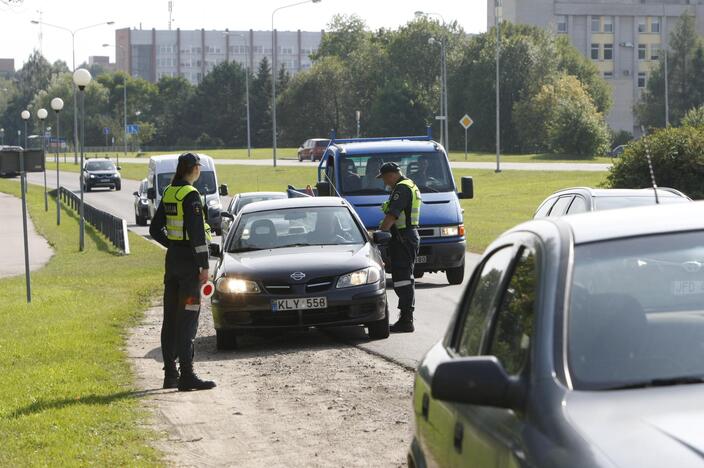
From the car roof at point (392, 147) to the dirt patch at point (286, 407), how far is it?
707 centimetres

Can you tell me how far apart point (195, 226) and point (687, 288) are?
6953mm

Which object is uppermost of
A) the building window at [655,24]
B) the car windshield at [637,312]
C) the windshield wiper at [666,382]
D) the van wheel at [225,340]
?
the building window at [655,24]

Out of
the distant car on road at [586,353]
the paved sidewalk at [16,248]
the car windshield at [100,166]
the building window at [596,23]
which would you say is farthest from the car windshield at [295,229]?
the building window at [596,23]

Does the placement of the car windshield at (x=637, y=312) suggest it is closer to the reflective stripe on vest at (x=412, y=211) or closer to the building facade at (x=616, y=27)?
the reflective stripe on vest at (x=412, y=211)

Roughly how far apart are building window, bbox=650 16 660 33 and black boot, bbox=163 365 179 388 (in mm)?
140711

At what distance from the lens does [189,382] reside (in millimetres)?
11227

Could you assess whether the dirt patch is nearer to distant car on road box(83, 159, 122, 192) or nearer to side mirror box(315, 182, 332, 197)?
side mirror box(315, 182, 332, 197)

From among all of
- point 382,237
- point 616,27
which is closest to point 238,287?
point 382,237

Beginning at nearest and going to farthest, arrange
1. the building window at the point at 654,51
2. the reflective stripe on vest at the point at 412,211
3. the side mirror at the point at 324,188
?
→ the reflective stripe on vest at the point at 412,211 < the side mirror at the point at 324,188 < the building window at the point at 654,51

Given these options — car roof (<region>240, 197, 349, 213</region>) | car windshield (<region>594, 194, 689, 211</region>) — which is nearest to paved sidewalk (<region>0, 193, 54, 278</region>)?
car roof (<region>240, 197, 349, 213</region>)

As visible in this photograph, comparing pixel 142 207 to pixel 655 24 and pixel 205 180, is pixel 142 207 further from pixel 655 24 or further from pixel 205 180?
pixel 655 24

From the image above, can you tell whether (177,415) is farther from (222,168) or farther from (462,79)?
(462,79)

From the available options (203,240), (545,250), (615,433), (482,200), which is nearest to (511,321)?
(545,250)

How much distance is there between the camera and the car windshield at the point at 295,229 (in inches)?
593
